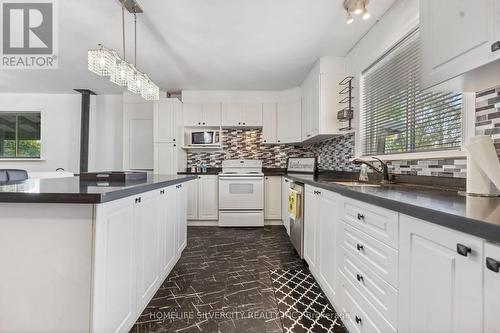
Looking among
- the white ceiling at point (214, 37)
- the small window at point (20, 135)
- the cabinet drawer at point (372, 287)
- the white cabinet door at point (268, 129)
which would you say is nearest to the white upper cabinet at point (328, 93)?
the white ceiling at point (214, 37)

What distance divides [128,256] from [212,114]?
10.4ft

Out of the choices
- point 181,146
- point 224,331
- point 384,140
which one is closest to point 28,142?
point 181,146

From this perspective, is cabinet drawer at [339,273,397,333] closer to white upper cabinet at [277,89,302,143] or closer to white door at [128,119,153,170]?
white upper cabinet at [277,89,302,143]

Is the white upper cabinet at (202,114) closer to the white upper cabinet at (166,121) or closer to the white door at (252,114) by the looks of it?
the white upper cabinet at (166,121)

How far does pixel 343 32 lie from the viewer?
7.80 feet

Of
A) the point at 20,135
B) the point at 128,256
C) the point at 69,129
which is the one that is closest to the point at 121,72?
the point at 128,256

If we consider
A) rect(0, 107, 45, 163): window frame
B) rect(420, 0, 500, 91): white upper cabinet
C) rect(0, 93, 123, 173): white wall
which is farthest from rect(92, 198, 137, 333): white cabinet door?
rect(0, 107, 45, 163): window frame

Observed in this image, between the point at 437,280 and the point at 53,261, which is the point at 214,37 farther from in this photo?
the point at 437,280

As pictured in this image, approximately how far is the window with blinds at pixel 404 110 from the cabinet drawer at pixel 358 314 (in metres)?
1.07

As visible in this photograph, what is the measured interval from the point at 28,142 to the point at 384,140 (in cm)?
598

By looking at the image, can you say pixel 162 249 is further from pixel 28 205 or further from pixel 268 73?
pixel 268 73

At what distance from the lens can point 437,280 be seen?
769 millimetres

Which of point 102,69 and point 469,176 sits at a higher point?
point 102,69

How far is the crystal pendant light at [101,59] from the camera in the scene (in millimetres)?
1742
